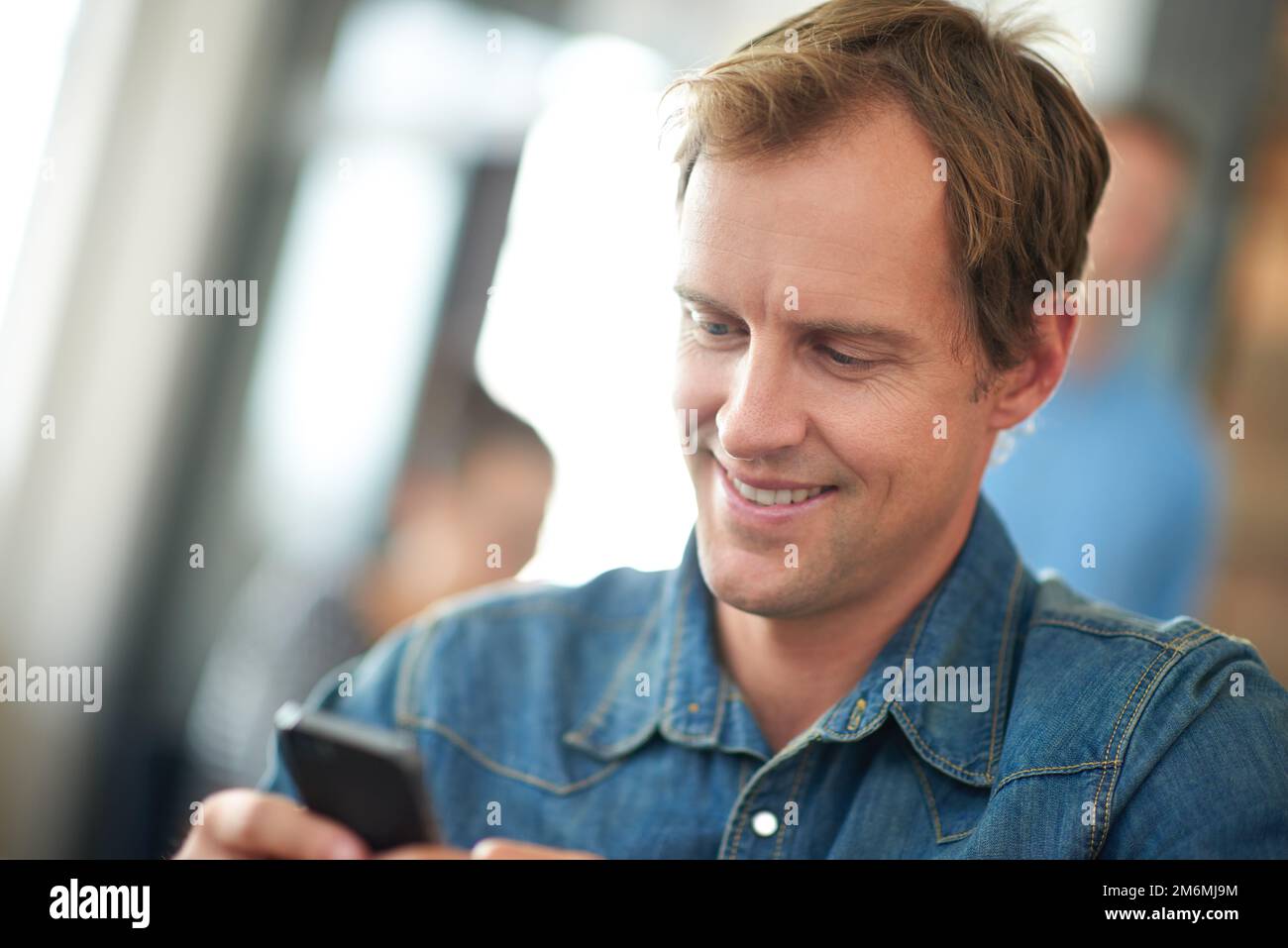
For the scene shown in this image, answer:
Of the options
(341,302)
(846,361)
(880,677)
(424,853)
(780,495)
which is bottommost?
(424,853)

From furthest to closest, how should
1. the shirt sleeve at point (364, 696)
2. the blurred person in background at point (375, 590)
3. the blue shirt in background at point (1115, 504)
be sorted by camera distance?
the blurred person in background at point (375, 590) < the blue shirt in background at point (1115, 504) < the shirt sleeve at point (364, 696)

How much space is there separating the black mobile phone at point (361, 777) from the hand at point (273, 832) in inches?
0.5

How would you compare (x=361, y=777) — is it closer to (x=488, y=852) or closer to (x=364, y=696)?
(x=488, y=852)

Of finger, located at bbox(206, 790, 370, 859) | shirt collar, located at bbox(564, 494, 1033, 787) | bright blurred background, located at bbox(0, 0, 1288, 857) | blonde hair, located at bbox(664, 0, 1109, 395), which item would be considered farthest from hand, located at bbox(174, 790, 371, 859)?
bright blurred background, located at bbox(0, 0, 1288, 857)

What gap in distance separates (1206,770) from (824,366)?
1.33 feet

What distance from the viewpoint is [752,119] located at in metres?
0.95

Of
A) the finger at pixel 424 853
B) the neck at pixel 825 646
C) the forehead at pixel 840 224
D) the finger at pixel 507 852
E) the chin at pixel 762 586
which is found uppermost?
the forehead at pixel 840 224

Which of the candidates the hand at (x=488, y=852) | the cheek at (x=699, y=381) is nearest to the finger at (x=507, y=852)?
the hand at (x=488, y=852)

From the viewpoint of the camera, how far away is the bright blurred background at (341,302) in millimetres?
2662

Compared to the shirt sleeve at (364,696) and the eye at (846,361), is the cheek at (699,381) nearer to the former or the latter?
the eye at (846,361)

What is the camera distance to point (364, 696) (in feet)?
4.12

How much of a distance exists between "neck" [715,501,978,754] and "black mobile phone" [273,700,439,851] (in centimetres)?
32

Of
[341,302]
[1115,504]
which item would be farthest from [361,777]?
[341,302]

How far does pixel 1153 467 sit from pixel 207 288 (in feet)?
7.58
